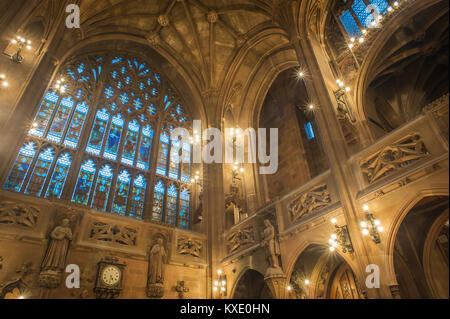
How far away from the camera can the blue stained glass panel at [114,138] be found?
1238cm

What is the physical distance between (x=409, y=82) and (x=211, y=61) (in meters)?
9.35

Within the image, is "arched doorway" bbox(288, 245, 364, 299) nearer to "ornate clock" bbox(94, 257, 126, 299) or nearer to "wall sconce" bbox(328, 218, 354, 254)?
"wall sconce" bbox(328, 218, 354, 254)

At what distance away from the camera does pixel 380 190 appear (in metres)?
6.82

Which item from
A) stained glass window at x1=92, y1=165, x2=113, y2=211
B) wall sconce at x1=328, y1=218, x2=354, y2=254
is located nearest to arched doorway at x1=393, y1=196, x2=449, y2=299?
wall sconce at x1=328, y1=218, x2=354, y2=254

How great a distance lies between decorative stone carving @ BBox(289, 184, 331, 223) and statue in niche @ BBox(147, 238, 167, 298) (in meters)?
4.78

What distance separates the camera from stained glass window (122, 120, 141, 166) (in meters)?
12.7

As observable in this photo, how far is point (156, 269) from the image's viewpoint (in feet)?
33.9

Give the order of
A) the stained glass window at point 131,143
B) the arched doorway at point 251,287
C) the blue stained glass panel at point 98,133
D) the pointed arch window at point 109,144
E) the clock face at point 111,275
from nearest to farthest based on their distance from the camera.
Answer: the clock face at point 111,275
the arched doorway at point 251,287
the pointed arch window at point 109,144
the blue stained glass panel at point 98,133
the stained glass window at point 131,143

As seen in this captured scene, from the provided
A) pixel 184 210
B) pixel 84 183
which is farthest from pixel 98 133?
pixel 184 210

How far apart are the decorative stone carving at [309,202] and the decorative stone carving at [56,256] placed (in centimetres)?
681

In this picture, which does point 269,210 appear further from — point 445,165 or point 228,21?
point 228,21

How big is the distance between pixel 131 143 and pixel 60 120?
2.84 metres

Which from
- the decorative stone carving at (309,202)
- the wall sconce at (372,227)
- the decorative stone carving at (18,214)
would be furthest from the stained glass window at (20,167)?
the wall sconce at (372,227)

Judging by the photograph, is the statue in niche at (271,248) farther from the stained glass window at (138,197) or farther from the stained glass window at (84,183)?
the stained glass window at (84,183)
